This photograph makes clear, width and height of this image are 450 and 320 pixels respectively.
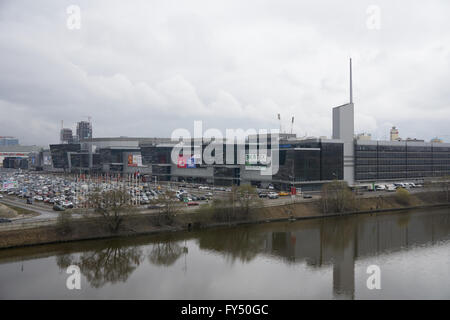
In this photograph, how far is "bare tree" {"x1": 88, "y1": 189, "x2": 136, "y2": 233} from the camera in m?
19.5

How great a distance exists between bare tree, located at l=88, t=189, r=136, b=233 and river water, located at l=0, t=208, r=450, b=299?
132cm

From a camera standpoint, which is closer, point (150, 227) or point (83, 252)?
point (83, 252)

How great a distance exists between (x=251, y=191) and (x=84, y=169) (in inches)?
1831

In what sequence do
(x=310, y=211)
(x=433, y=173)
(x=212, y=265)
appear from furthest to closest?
(x=433, y=173)
(x=310, y=211)
(x=212, y=265)

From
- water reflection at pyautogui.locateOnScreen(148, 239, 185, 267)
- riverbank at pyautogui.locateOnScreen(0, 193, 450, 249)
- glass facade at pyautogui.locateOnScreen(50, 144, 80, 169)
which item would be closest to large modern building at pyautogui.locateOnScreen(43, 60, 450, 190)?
riverbank at pyautogui.locateOnScreen(0, 193, 450, 249)

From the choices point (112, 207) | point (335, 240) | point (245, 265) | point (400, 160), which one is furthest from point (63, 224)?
point (400, 160)

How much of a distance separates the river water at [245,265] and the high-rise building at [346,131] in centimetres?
1382

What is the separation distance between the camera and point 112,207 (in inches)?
770

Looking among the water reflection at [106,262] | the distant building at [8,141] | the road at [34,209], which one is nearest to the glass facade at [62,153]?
the road at [34,209]

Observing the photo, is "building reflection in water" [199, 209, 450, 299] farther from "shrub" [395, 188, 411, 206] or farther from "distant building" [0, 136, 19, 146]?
"distant building" [0, 136, 19, 146]

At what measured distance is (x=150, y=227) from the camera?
20.9m

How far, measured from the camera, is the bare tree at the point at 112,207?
64.1 feet
